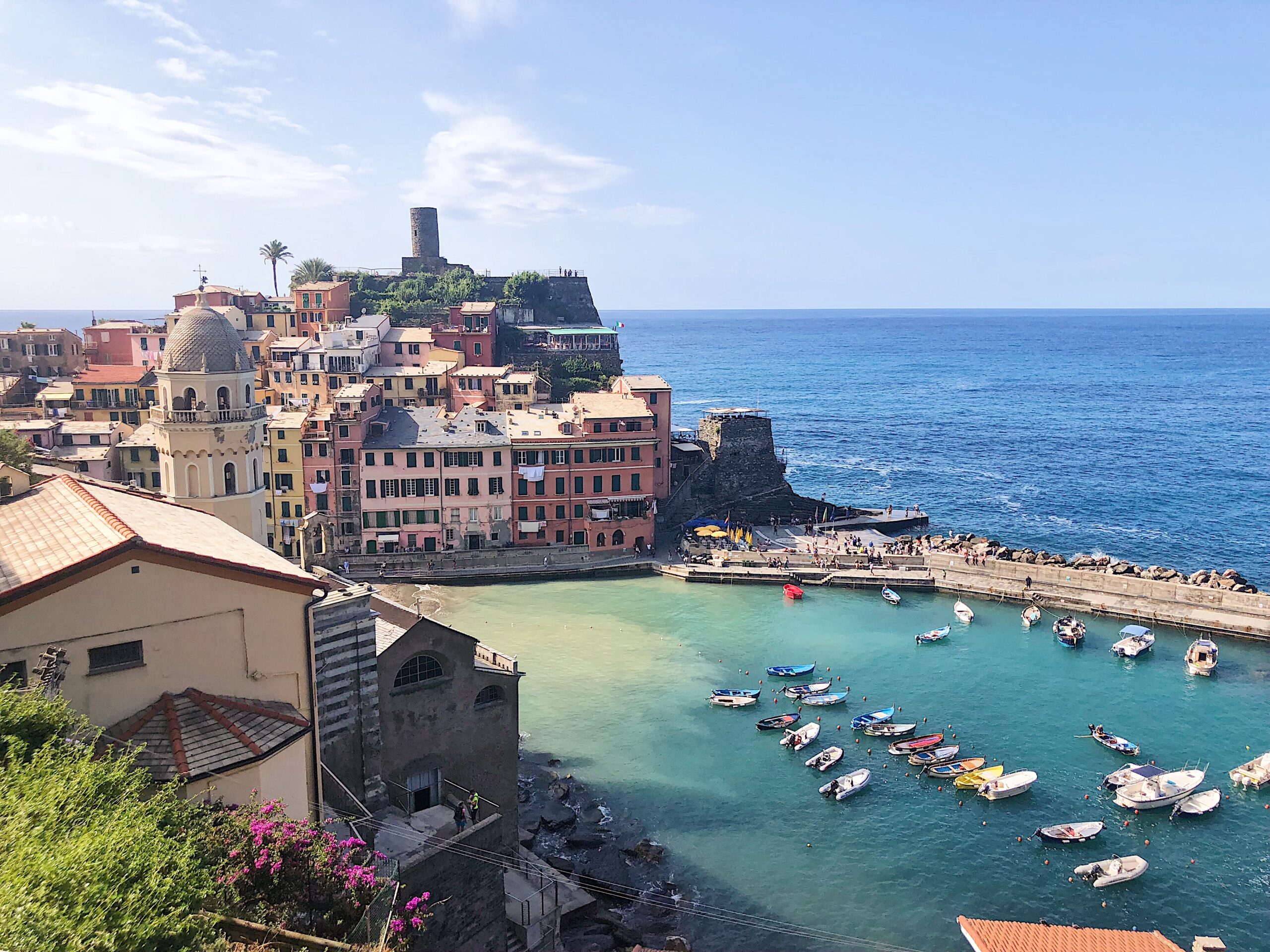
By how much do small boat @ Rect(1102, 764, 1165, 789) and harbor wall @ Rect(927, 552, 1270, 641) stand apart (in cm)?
1991

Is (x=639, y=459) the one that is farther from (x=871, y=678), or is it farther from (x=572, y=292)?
(x=572, y=292)

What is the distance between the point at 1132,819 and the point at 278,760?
103ft

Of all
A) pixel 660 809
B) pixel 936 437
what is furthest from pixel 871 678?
pixel 936 437

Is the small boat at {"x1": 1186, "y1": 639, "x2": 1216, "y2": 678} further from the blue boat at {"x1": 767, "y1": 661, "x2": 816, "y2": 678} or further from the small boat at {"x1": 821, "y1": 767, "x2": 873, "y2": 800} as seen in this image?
the small boat at {"x1": 821, "y1": 767, "x2": 873, "y2": 800}

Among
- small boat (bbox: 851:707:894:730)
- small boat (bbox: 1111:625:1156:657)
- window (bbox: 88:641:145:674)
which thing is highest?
window (bbox: 88:641:145:674)

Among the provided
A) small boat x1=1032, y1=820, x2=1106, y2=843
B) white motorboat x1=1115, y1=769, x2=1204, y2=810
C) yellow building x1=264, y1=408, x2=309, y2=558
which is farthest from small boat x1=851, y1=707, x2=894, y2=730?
yellow building x1=264, y1=408, x2=309, y2=558

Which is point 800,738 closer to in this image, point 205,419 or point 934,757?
point 934,757

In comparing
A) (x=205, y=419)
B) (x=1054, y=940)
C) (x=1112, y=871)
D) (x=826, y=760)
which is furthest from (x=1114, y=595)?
(x=205, y=419)

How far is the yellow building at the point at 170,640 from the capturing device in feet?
57.2

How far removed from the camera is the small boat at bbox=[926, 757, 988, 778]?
38.6 m

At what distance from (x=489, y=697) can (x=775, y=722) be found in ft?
57.9

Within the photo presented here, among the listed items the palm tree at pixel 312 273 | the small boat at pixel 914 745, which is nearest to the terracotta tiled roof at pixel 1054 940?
the small boat at pixel 914 745

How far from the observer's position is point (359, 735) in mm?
25500

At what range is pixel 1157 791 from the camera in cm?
3650
